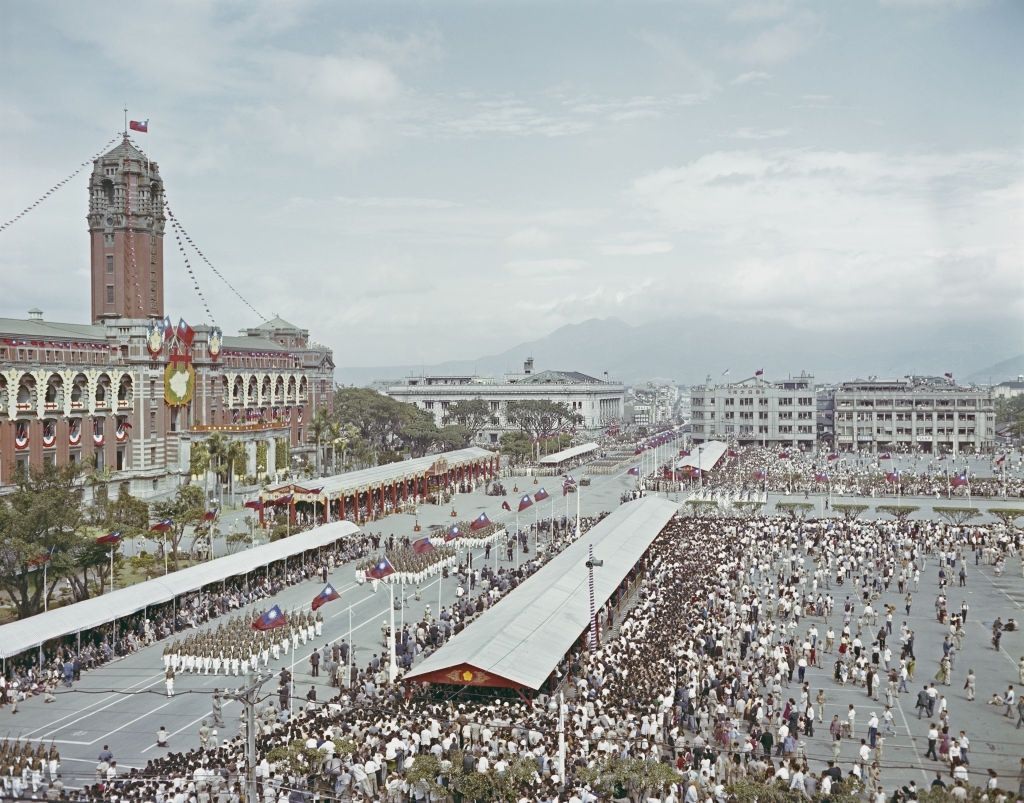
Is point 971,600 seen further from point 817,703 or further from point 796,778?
point 796,778

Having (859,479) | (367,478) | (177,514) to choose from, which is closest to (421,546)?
(177,514)

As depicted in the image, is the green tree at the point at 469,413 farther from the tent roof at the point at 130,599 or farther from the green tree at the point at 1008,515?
the tent roof at the point at 130,599

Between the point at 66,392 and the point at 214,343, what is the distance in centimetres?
2159

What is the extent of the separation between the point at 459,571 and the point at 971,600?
87.7ft

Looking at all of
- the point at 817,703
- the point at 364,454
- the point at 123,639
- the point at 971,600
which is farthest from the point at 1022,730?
the point at 364,454

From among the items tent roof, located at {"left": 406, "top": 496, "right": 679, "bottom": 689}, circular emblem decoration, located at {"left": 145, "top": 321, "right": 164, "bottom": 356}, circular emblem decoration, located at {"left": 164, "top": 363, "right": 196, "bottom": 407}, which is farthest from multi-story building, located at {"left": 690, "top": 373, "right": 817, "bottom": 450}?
tent roof, located at {"left": 406, "top": 496, "right": 679, "bottom": 689}

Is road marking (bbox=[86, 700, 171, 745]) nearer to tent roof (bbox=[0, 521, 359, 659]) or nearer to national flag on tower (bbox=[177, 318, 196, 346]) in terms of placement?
tent roof (bbox=[0, 521, 359, 659])

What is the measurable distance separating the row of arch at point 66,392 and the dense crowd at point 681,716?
37551 millimetres

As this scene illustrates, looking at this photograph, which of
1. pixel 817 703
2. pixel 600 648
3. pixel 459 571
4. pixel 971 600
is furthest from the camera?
pixel 459 571

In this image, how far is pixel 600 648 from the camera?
38.4m

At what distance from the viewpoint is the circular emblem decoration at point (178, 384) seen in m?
85.2

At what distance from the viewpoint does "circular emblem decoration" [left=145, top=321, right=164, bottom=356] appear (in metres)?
83.1

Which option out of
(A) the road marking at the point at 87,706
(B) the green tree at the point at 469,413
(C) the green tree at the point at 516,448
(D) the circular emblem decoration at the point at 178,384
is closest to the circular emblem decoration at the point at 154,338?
(D) the circular emblem decoration at the point at 178,384

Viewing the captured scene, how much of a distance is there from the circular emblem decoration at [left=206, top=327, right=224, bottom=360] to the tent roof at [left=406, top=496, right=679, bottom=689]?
5293 cm
